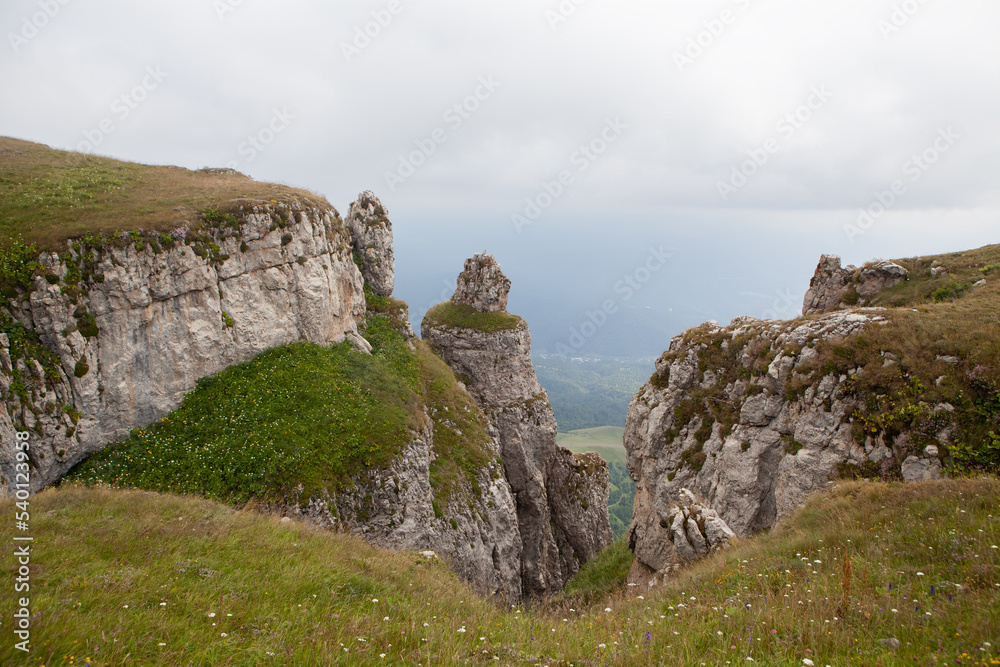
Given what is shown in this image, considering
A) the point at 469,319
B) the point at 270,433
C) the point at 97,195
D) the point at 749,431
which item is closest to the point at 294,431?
the point at 270,433

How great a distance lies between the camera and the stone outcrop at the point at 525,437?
39.3 meters

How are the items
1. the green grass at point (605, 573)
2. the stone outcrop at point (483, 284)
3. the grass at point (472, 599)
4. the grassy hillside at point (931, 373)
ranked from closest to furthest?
the grass at point (472, 599), the grassy hillside at point (931, 373), the green grass at point (605, 573), the stone outcrop at point (483, 284)

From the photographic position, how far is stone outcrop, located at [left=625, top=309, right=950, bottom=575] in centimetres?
1520

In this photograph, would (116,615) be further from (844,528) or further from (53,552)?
(844,528)

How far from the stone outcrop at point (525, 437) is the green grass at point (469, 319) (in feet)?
0.73

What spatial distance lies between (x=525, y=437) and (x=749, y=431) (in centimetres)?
2467

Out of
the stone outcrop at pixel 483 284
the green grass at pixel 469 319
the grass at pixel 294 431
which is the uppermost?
the stone outcrop at pixel 483 284

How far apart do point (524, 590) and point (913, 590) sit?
3318 centimetres

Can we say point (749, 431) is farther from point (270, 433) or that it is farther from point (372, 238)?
point (372, 238)

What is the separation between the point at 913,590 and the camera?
272 inches

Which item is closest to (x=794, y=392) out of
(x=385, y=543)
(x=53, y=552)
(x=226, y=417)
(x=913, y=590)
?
(x=913, y=590)

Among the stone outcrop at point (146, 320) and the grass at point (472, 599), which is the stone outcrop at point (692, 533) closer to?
the grass at point (472, 599)

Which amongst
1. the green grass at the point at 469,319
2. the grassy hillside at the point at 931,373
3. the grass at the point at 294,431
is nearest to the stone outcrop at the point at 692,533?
the grassy hillside at the point at 931,373

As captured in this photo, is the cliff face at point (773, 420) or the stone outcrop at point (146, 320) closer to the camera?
the cliff face at point (773, 420)
